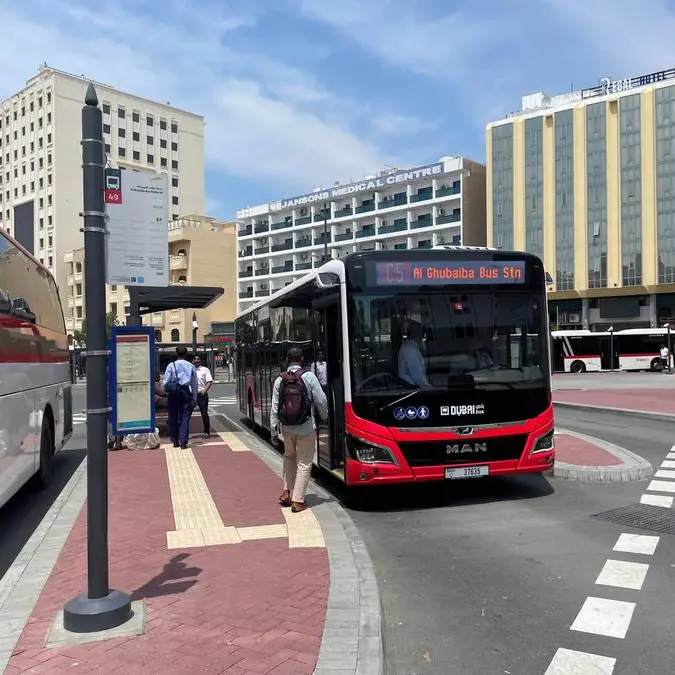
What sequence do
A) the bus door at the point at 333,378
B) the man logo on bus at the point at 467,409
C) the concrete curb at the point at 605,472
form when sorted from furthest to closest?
the concrete curb at the point at 605,472
the bus door at the point at 333,378
the man logo on bus at the point at 467,409

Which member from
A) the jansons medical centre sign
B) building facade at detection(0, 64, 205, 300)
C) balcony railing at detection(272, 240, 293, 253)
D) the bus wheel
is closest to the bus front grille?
the bus wheel

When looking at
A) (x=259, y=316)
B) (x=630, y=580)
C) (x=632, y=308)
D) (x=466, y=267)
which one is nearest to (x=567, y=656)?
(x=630, y=580)

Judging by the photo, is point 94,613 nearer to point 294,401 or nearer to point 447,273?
point 294,401

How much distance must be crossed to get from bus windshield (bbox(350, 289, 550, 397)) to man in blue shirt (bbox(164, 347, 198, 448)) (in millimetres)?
5743

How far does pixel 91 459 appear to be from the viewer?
4.36 meters

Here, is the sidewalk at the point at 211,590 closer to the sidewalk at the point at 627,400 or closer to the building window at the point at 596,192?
the sidewalk at the point at 627,400

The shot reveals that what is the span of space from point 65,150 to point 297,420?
97.6 meters

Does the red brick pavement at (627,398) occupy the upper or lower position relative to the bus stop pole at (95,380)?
lower

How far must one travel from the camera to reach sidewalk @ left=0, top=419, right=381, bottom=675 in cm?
389

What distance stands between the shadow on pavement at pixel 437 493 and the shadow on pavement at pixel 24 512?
3.18 metres

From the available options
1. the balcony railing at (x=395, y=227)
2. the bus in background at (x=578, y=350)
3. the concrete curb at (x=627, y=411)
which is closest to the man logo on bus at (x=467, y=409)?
the concrete curb at (x=627, y=411)

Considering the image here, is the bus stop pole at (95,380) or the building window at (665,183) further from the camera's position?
the building window at (665,183)

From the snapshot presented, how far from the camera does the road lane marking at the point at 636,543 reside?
6.16m

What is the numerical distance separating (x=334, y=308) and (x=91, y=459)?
431 centimetres
